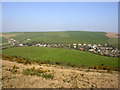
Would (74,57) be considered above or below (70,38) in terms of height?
below

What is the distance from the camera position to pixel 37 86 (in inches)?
167

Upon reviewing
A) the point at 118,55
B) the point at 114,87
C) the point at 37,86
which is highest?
the point at 37,86

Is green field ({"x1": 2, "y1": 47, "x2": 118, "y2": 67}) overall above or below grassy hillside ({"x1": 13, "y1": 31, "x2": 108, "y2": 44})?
below

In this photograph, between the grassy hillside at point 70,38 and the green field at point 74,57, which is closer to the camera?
the green field at point 74,57

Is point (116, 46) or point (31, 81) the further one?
point (116, 46)

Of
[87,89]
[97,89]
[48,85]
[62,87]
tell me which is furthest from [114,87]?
[48,85]

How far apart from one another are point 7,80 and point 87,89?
3806 mm

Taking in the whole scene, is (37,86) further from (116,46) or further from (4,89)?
(116,46)

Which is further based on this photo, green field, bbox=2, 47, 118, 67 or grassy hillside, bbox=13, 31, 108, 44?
grassy hillside, bbox=13, 31, 108, 44

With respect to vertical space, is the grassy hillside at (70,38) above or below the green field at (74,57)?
above

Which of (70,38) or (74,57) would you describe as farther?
(70,38)

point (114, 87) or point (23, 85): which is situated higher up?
Result: point (23, 85)

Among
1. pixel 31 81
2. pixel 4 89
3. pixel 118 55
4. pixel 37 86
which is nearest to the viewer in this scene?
pixel 4 89

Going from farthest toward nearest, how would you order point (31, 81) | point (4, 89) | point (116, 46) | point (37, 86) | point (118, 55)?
point (116, 46) < point (118, 55) < point (31, 81) < point (37, 86) < point (4, 89)
